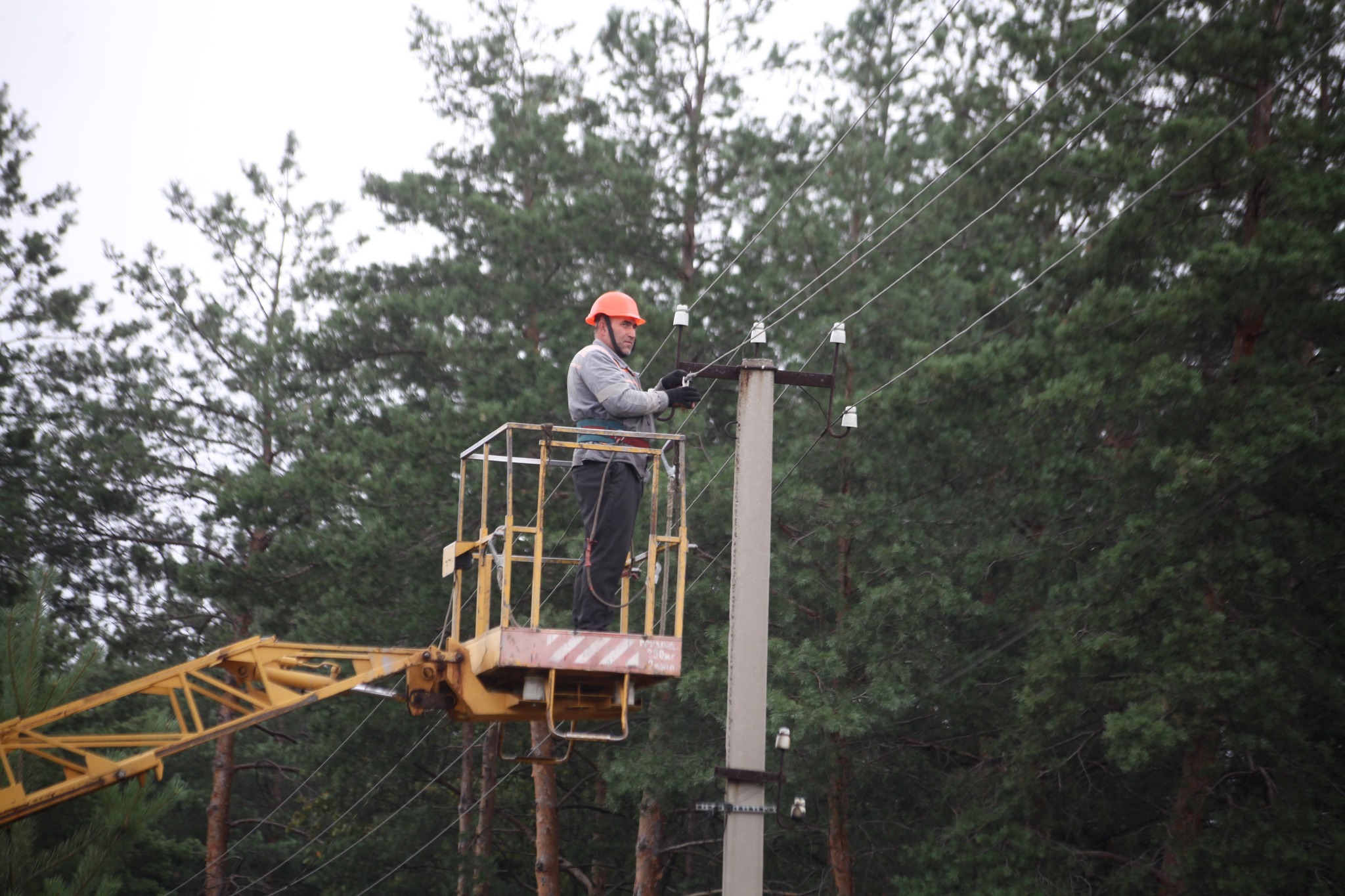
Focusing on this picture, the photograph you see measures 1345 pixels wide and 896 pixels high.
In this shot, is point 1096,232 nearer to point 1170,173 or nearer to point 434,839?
point 1170,173

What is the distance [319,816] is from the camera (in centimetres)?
3066

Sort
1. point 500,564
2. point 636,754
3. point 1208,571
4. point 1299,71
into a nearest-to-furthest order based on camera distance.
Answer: point 500,564 → point 1208,571 → point 1299,71 → point 636,754

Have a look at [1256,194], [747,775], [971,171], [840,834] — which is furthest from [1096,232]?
[840,834]

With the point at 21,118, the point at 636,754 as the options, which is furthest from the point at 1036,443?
the point at 21,118

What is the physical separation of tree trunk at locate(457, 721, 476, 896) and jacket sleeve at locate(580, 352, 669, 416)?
16610mm

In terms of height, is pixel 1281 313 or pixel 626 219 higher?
pixel 626 219

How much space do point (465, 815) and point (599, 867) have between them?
3.04 meters

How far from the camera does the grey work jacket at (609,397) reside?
9.26m

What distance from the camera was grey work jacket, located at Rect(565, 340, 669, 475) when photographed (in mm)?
9258

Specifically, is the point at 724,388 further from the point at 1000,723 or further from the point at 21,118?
the point at 21,118

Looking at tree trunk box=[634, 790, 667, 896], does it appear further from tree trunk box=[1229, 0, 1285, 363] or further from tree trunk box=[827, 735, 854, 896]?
tree trunk box=[1229, 0, 1285, 363]

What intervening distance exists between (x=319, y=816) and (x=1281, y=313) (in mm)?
21928

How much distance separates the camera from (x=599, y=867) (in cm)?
2800

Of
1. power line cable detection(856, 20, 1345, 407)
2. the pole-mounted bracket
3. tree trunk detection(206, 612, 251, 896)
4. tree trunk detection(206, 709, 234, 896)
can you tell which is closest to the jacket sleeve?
the pole-mounted bracket
